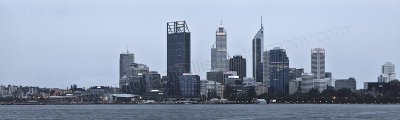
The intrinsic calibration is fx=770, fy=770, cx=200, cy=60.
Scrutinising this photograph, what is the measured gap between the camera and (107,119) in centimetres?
16688

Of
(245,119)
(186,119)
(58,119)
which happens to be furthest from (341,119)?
(58,119)

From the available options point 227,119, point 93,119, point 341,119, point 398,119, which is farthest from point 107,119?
point 398,119

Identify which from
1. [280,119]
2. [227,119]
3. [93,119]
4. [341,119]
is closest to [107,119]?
[93,119]

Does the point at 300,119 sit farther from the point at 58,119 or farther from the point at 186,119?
the point at 58,119

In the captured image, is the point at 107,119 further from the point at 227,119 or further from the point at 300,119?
the point at 300,119

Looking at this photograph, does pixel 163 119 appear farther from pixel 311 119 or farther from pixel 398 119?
pixel 398 119

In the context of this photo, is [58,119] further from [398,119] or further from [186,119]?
[398,119]

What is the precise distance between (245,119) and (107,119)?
30247 mm

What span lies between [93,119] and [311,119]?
47.0 m

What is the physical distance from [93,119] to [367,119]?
58618 mm

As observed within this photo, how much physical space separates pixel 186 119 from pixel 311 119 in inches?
1045

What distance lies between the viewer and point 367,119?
161m

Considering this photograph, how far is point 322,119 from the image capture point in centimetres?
16112

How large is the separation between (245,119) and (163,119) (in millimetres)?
17994
